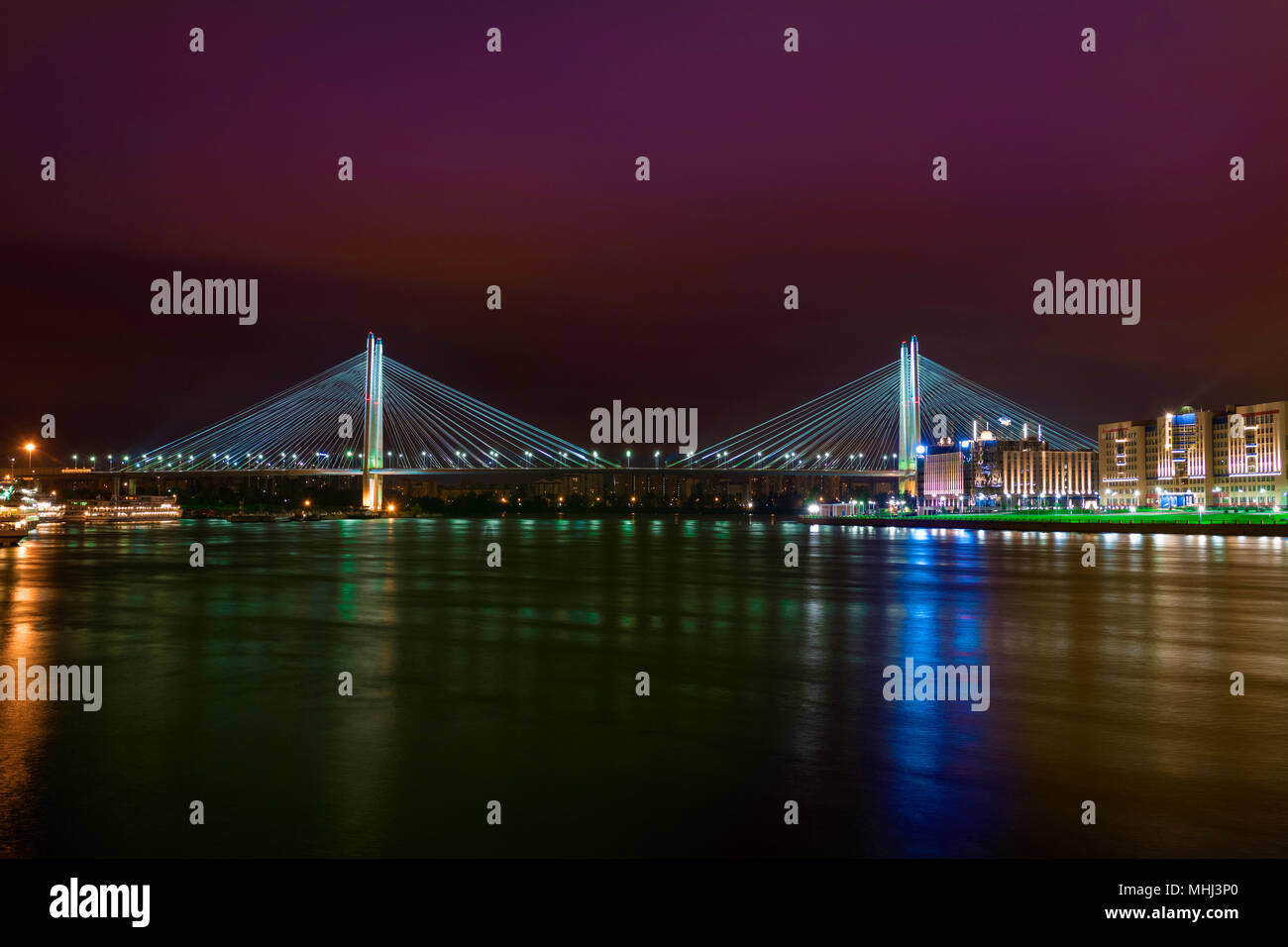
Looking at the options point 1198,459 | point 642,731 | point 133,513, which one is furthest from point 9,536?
point 1198,459

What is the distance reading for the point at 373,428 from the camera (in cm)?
9488

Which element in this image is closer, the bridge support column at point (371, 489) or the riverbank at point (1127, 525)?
the riverbank at point (1127, 525)

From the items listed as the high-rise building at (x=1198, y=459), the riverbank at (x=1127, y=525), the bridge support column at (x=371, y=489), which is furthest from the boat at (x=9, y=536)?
the high-rise building at (x=1198, y=459)

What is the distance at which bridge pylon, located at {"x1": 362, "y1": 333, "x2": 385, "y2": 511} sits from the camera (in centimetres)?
9302

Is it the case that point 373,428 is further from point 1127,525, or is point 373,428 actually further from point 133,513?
point 1127,525

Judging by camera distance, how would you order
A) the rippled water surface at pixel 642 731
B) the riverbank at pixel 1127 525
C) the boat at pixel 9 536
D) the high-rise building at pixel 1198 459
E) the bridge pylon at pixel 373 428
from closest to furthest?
the rippled water surface at pixel 642 731, the boat at pixel 9 536, the riverbank at pixel 1127 525, the bridge pylon at pixel 373 428, the high-rise building at pixel 1198 459

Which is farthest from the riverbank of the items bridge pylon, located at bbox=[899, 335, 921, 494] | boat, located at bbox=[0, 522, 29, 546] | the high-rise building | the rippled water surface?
boat, located at bbox=[0, 522, 29, 546]

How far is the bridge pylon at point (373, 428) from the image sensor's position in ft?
305

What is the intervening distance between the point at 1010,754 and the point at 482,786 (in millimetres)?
4069

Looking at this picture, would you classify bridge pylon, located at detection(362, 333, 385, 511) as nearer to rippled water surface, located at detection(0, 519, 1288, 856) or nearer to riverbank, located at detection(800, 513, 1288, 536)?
riverbank, located at detection(800, 513, 1288, 536)

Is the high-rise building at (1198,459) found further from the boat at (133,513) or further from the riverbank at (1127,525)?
the boat at (133,513)

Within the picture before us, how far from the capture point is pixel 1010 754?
745cm
